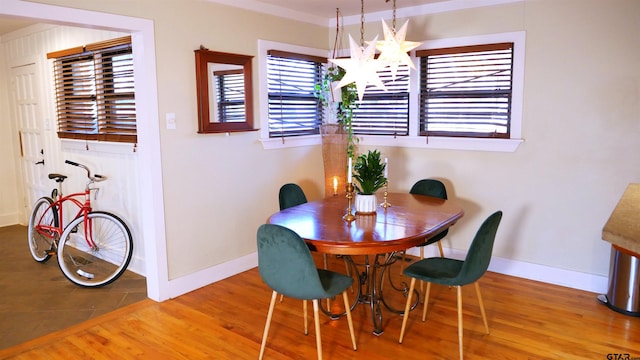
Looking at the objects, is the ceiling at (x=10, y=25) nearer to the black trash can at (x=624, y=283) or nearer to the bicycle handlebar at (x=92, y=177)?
the bicycle handlebar at (x=92, y=177)

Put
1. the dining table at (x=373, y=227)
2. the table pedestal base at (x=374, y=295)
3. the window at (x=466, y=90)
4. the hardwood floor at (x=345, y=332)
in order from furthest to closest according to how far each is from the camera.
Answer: the window at (x=466, y=90)
the table pedestal base at (x=374, y=295)
the hardwood floor at (x=345, y=332)
the dining table at (x=373, y=227)

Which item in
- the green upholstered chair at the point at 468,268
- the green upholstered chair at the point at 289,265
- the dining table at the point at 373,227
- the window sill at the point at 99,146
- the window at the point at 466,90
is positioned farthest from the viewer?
the window sill at the point at 99,146

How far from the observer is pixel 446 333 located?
3.04 metres

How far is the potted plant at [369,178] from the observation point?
121 inches

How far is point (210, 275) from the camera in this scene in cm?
396

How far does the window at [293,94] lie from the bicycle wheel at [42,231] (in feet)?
7.21

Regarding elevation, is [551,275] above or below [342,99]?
below

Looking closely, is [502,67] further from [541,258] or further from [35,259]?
[35,259]

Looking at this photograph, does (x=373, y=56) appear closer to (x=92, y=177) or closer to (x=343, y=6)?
(x=343, y=6)

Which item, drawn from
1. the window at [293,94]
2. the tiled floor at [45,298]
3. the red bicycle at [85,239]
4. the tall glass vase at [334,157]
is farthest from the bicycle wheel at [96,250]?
the tall glass vase at [334,157]

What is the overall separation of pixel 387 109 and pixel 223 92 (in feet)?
5.57

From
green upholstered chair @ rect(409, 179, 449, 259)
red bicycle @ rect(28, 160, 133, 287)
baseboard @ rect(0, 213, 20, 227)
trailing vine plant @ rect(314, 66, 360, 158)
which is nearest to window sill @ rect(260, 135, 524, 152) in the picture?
trailing vine plant @ rect(314, 66, 360, 158)

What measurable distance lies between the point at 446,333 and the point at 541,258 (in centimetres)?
142

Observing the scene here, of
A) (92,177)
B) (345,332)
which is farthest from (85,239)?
(345,332)
